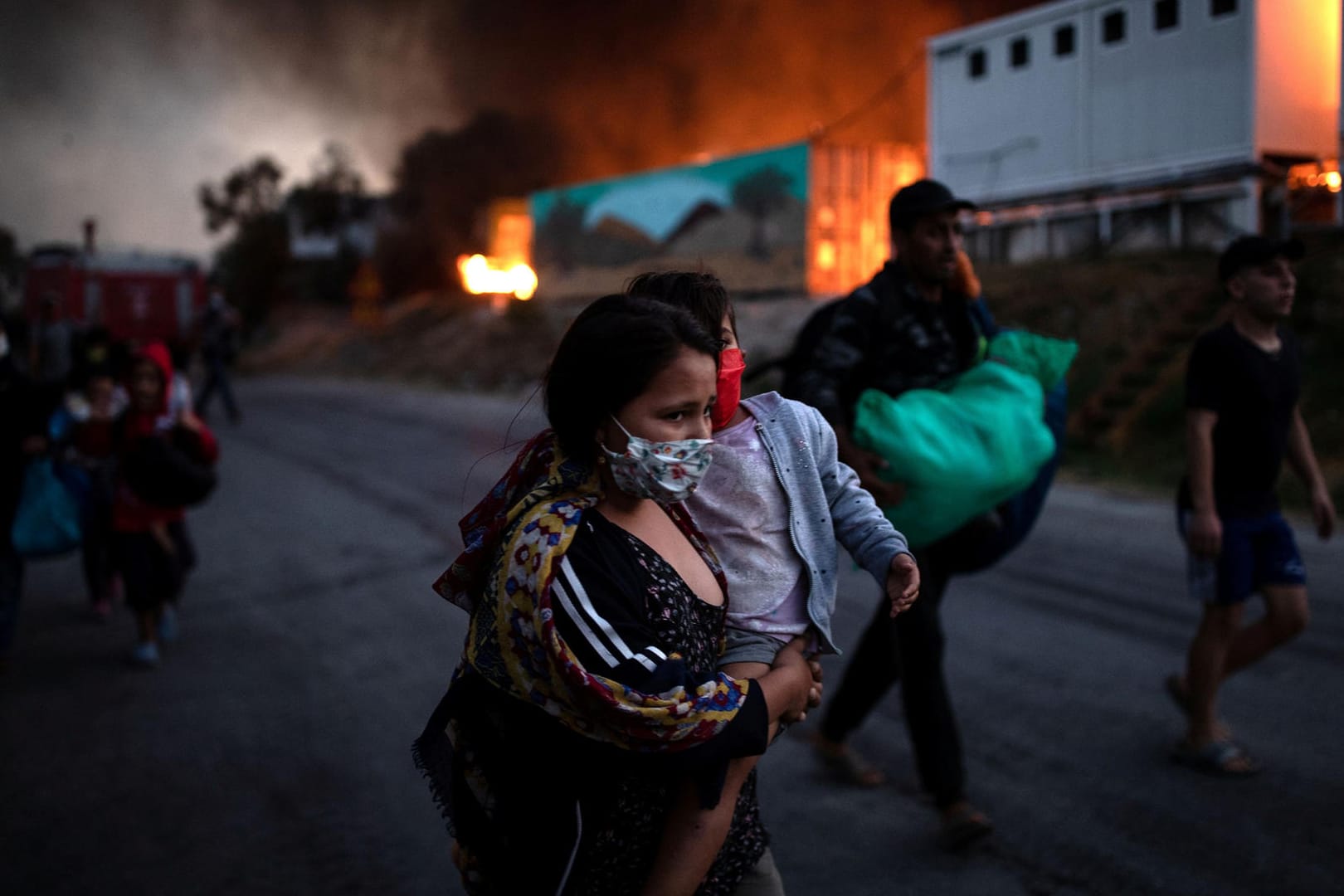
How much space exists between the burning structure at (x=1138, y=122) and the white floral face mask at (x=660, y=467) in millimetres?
20400

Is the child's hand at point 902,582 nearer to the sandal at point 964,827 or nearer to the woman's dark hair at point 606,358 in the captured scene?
the woman's dark hair at point 606,358

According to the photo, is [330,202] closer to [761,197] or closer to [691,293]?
[761,197]

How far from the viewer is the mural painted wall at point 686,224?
2611 centimetres

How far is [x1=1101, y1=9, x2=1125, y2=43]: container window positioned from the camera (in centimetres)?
2236

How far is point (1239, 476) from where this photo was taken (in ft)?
13.1

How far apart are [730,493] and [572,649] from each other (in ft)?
1.61

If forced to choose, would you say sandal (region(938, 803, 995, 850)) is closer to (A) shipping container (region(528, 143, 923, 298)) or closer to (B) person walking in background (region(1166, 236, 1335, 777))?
(B) person walking in background (region(1166, 236, 1335, 777))

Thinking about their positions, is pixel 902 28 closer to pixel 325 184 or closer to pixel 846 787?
pixel 325 184

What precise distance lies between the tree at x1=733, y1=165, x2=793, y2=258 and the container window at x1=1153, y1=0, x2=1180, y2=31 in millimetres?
8067

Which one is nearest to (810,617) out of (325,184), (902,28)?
(902,28)

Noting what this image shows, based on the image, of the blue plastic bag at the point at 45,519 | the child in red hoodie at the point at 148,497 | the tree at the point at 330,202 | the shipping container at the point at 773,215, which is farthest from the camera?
the tree at the point at 330,202

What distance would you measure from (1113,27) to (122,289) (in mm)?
20724

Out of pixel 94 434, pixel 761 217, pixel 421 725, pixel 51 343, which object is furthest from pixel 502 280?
pixel 421 725

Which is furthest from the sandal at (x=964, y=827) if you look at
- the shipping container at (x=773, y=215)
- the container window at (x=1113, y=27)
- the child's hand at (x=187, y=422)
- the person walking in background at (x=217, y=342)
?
the container window at (x=1113, y=27)
